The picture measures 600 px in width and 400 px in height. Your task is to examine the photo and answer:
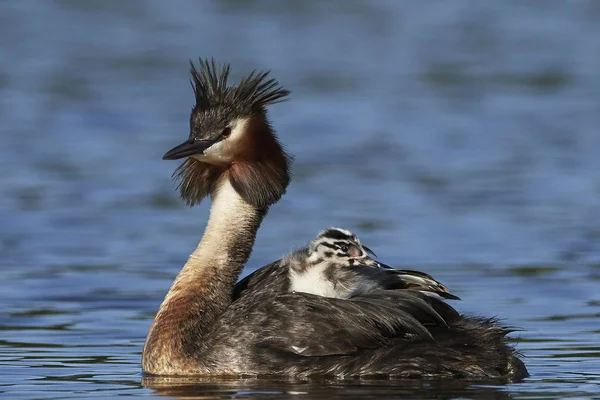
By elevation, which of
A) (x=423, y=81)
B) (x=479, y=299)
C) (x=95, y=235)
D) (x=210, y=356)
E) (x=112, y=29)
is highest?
(x=112, y=29)

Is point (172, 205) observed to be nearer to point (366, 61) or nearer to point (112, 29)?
point (366, 61)

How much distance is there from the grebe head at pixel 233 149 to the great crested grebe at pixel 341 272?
26.3 inches

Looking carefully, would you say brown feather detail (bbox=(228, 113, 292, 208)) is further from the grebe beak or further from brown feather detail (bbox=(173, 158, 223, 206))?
the grebe beak

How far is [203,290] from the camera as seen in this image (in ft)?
38.8

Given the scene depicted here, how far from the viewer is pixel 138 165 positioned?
2175 centimetres

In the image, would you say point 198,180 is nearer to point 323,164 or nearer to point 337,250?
point 337,250

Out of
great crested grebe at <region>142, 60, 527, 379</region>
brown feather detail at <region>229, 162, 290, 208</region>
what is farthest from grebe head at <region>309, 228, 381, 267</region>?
brown feather detail at <region>229, 162, 290, 208</region>

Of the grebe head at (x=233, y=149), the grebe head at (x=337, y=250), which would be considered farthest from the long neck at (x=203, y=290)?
the grebe head at (x=337, y=250)

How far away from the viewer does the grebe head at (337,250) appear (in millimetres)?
11539

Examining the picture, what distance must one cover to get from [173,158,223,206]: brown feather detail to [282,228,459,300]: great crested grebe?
→ 92 cm

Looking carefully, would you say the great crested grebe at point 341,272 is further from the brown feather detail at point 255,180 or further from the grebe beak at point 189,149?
the grebe beak at point 189,149

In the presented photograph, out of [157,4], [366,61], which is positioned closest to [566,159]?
[366,61]

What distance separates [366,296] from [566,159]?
433 inches

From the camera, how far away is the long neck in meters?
11.5
